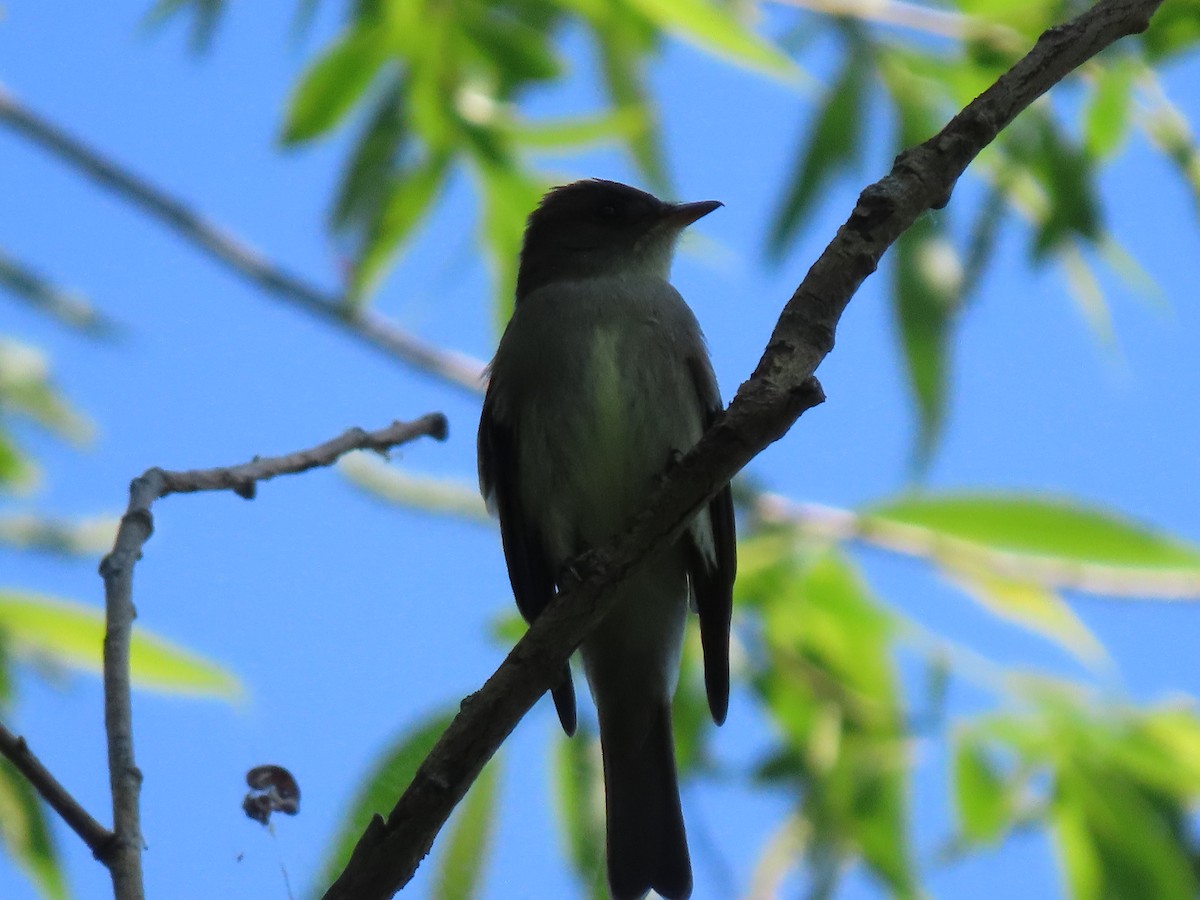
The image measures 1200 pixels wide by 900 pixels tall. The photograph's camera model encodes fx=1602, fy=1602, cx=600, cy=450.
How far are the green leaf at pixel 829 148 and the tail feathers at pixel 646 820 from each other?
1870mm

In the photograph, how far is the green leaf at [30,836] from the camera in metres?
4.04

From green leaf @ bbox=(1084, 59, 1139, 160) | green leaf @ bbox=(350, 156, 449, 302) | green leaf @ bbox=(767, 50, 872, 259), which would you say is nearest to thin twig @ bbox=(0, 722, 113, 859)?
green leaf @ bbox=(350, 156, 449, 302)

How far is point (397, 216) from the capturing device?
479cm

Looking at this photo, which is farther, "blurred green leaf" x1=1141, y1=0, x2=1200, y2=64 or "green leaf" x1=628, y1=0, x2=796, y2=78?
"green leaf" x1=628, y1=0, x2=796, y2=78

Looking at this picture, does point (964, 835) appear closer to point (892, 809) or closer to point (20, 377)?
point (892, 809)

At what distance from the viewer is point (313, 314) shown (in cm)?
483

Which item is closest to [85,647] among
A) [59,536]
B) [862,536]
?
[59,536]

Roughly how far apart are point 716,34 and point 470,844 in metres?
2.19

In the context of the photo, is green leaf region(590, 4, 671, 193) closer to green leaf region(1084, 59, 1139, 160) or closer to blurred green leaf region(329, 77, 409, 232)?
blurred green leaf region(329, 77, 409, 232)

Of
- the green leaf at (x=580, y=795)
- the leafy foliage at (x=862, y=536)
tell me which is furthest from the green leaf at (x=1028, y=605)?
the green leaf at (x=580, y=795)

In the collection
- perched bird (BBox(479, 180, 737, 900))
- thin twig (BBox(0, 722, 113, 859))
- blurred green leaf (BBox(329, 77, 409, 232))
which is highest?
blurred green leaf (BBox(329, 77, 409, 232))

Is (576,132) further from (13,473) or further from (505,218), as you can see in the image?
(13,473)

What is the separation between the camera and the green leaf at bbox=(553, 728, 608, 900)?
4318 mm

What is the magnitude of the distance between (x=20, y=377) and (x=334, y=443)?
294 cm
